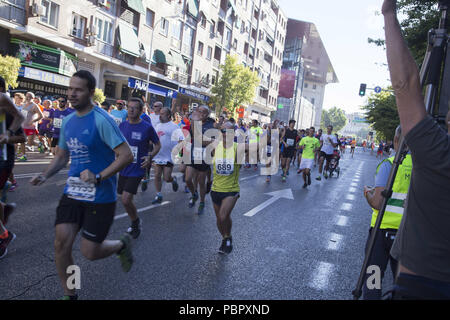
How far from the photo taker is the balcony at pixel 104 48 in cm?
2508

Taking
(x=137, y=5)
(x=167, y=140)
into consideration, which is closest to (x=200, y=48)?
(x=137, y=5)

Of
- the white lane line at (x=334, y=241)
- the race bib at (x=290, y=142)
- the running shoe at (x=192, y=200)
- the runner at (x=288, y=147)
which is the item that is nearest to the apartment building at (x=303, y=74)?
the runner at (x=288, y=147)

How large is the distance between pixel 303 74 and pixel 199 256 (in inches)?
3437

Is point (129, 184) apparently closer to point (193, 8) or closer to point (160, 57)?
point (160, 57)

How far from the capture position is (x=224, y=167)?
17.7ft

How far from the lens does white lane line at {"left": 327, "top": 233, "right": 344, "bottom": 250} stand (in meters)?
5.98

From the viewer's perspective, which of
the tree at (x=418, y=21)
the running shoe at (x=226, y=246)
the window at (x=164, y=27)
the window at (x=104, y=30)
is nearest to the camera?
the running shoe at (x=226, y=246)

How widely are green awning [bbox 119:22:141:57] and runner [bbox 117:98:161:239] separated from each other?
2249cm

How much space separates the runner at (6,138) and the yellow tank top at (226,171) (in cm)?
252

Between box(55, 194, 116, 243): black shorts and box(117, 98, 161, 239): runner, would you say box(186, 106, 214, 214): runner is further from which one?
box(55, 194, 116, 243): black shorts

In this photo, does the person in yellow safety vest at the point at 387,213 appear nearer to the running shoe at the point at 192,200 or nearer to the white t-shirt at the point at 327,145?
the running shoe at the point at 192,200

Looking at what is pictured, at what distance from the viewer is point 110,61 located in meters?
26.2

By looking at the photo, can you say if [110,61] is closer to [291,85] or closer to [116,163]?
[116,163]

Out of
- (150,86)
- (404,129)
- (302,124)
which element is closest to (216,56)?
(150,86)
